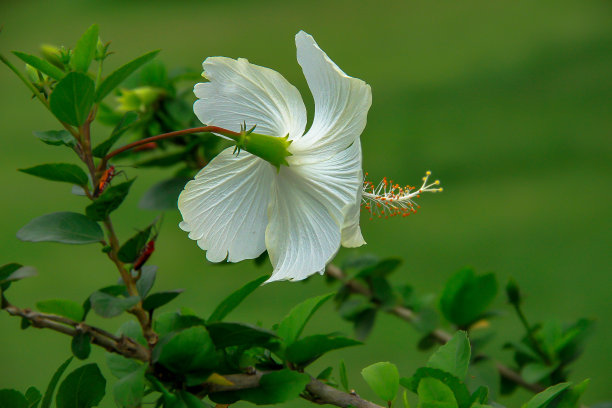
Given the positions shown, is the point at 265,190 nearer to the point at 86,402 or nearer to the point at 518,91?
the point at 86,402

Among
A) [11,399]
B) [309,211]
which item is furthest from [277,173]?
[11,399]

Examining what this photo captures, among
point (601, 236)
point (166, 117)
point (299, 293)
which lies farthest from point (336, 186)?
point (601, 236)

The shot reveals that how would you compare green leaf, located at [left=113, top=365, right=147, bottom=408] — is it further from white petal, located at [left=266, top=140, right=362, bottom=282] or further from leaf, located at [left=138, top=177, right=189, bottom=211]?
leaf, located at [left=138, top=177, right=189, bottom=211]

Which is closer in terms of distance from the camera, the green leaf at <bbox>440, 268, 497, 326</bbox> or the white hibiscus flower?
the white hibiscus flower

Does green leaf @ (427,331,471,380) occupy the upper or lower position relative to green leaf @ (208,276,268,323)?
lower

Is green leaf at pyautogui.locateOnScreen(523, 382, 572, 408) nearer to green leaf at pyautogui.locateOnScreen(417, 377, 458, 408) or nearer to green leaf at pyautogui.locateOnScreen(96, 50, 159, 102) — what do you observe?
green leaf at pyautogui.locateOnScreen(417, 377, 458, 408)

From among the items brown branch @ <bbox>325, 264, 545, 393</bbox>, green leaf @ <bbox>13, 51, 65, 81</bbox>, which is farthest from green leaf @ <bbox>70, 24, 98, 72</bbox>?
brown branch @ <bbox>325, 264, 545, 393</bbox>

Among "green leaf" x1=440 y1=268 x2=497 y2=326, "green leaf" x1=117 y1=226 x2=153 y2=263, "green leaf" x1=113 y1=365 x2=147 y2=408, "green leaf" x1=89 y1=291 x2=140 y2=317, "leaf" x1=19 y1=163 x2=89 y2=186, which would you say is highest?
"leaf" x1=19 y1=163 x2=89 y2=186
